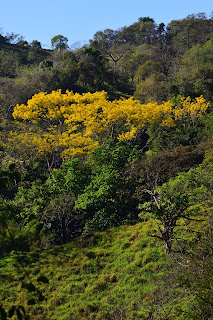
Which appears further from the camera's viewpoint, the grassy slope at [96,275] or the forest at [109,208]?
the grassy slope at [96,275]

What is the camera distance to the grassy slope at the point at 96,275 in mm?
9141

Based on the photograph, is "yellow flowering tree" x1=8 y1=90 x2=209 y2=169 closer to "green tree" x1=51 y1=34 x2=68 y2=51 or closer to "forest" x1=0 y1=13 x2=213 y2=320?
"forest" x1=0 y1=13 x2=213 y2=320

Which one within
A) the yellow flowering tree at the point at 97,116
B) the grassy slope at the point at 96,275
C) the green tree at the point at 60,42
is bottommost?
the grassy slope at the point at 96,275

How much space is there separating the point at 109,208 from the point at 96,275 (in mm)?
4195

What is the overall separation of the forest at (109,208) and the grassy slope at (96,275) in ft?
0.14

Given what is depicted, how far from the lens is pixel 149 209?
1001 centimetres

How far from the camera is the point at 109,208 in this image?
578 inches

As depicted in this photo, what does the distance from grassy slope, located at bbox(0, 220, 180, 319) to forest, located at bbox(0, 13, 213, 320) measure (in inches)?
1.7

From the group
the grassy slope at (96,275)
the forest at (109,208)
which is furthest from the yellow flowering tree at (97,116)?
the grassy slope at (96,275)

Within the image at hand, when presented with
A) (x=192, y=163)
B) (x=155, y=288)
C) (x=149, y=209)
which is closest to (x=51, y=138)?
(x=192, y=163)

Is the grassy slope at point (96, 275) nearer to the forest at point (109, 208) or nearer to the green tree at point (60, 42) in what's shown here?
the forest at point (109, 208)

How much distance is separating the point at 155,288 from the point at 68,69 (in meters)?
31.7

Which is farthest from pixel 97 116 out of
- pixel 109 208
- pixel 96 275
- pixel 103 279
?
pixel 103 279

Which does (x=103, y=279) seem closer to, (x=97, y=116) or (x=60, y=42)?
(x=97, y=116)
